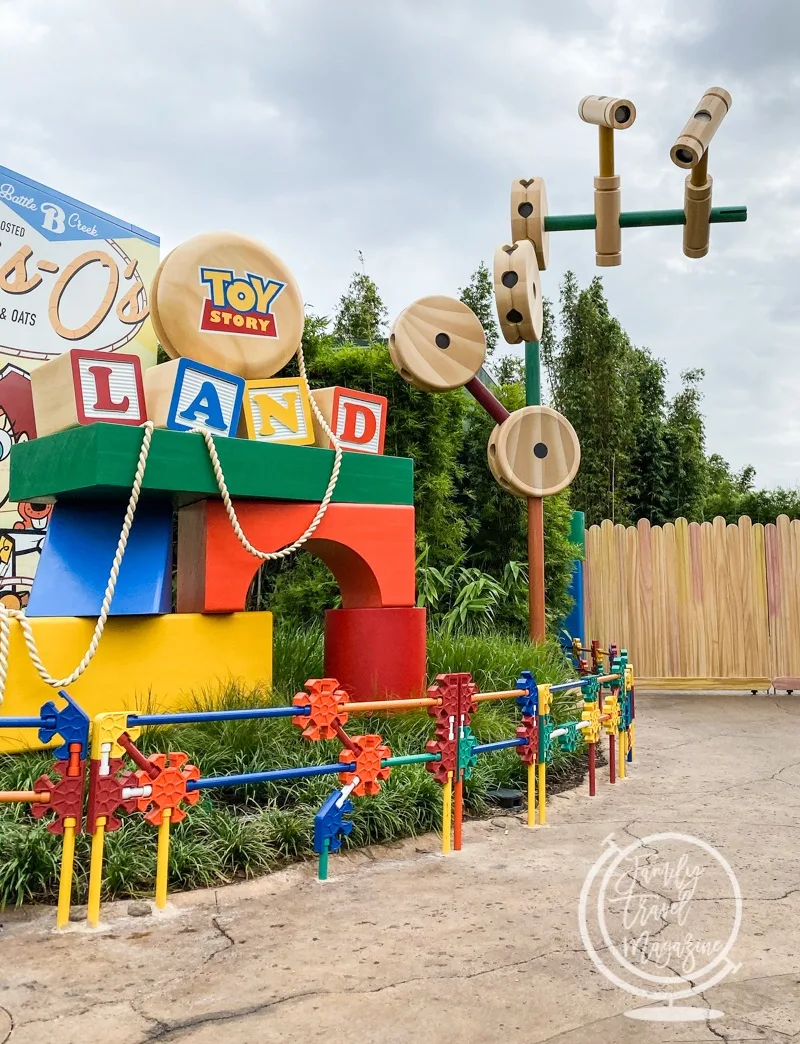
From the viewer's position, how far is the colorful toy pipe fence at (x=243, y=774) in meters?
3.12

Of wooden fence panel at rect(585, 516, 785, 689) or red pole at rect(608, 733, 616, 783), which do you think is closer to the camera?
red pole at rect(608, 733, 616, 783)

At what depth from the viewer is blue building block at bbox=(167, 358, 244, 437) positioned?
4848 mm

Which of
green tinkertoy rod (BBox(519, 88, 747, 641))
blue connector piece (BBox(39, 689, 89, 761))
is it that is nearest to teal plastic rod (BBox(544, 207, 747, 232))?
green tinkertoy rod (BBox(519, 88, 747, 641))

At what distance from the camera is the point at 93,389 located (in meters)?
4.70

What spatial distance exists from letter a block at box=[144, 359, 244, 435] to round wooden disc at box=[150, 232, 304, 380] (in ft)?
0.80

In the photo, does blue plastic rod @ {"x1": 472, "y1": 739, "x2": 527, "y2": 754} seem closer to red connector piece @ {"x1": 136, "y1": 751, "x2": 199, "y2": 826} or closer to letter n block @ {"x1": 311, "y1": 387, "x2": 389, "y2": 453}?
red connector piece @ {"x1": 136, "y1": 751, "x2": 199, "y2": 826}

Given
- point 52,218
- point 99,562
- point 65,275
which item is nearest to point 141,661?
point 99,562

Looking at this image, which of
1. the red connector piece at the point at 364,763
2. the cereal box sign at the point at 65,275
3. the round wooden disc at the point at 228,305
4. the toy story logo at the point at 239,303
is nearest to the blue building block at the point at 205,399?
the round wooden disc at the point at 228,305

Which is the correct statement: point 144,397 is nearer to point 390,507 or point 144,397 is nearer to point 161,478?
point 161,478

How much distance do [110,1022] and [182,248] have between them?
4.09 meters

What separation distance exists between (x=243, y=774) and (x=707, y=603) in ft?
25.7

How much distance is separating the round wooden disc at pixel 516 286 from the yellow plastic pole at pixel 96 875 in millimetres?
5145

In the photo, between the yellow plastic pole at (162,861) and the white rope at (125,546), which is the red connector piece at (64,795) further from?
the white rope at (125,546)

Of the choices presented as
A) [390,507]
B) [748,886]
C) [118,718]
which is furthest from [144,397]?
[748,886]
